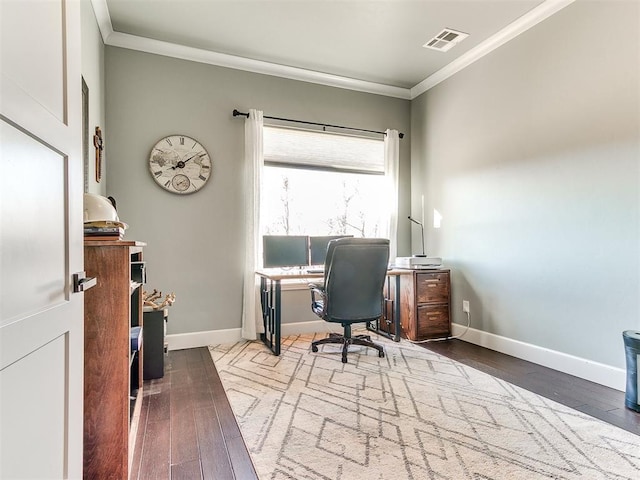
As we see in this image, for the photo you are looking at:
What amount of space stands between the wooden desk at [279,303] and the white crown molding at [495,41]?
2041 millimetres

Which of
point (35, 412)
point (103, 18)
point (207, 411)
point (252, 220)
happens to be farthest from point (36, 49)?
point (252, 220)

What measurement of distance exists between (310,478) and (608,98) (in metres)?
2.82

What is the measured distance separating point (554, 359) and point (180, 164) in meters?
3.40

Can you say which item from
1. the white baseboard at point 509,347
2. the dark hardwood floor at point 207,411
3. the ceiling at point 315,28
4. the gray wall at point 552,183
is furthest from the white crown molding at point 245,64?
the dark hardwood floor at point 207,411

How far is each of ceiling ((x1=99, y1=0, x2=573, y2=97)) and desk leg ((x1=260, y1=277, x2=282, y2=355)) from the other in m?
2.08

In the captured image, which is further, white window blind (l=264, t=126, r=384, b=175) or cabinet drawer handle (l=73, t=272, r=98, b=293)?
white window blind (l=264, t=126, r=384, b=175)

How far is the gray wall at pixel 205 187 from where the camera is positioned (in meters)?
3.15

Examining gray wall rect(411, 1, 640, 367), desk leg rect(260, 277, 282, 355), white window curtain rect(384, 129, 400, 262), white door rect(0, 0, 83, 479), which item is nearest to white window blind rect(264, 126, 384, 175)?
white window curtain rect(384, 129, 400, 262)

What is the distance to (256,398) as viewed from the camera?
221 centimetres

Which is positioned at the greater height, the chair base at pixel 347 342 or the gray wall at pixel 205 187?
the gray wall at pixel 205 187

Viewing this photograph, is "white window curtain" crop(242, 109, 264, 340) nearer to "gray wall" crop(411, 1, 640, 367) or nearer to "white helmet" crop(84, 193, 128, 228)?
"white helmet" crop(84, 193, 128, 228)

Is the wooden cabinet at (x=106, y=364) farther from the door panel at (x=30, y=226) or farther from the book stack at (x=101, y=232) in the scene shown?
the door panel at (x=30, y=226)

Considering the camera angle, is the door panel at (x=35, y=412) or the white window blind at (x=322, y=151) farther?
the white window blind at (x=322, y=151)

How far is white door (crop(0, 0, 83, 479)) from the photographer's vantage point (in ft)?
2.31
